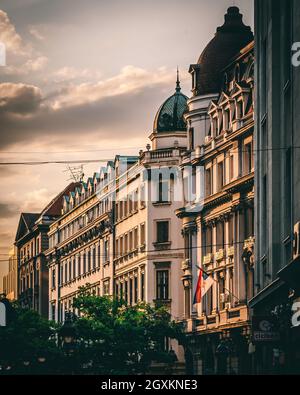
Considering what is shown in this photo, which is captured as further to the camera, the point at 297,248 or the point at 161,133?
the point at 161,133

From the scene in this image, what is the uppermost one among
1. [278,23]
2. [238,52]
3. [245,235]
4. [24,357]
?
[238,52]

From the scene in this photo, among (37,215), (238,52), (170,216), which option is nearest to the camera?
(238,52)

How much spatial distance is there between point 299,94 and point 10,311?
1544 inches

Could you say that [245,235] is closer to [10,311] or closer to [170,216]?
[10,311]

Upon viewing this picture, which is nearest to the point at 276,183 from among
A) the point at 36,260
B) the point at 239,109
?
the point at 239,109

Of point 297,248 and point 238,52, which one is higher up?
point 238,52

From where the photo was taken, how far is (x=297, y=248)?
31188 mm

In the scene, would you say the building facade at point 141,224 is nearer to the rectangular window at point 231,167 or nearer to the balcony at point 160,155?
the balcony at point 160,155

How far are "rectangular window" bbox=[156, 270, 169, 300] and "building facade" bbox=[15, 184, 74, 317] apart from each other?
1687 inches

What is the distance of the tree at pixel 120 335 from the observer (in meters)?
68.0

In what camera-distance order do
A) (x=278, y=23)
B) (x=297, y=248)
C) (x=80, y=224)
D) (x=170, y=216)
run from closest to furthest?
(x=297, y=248)
(x=278, y=23)
(x=170, y=216)
(x=80, y=224)

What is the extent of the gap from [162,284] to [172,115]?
1018cm

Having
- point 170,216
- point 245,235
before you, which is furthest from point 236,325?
point 170,216

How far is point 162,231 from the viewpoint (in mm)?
88000
